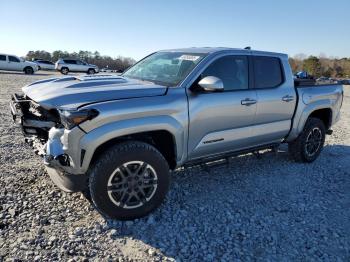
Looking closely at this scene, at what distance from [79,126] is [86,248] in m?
1.15

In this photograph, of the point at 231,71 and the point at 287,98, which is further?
the point at 287,98

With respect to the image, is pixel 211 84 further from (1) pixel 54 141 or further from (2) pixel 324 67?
(2) pixel 324 67

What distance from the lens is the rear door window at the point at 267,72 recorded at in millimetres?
5137

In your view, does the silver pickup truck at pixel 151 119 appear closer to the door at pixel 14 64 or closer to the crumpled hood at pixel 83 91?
the crumpled hood at pixel 83 91

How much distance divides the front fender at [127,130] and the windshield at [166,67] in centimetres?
59

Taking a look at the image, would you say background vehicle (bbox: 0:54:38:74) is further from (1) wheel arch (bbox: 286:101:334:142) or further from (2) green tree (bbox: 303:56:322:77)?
(2) green tree (bbox: 303:56:322:77)

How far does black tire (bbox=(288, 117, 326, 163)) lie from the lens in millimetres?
6117

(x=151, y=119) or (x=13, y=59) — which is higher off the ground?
(x=13, y=59)

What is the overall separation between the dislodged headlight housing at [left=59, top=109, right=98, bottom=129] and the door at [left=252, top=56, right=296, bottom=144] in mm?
2511

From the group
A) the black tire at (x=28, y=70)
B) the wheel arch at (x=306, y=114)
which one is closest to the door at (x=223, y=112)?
the wheel arch at (x=306, y=114)

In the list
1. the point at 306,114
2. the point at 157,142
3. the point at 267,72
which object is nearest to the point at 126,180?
the point at 157,142

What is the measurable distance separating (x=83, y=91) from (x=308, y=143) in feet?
13.8

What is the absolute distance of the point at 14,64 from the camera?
30.9m

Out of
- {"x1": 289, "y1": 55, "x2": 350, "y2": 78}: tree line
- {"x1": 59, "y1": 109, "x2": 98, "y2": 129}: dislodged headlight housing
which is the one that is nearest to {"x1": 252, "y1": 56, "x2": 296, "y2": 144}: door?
{"x1": 59, "y1": 109, "x2": 98, "y2": 129}: dislodged headlight housing
